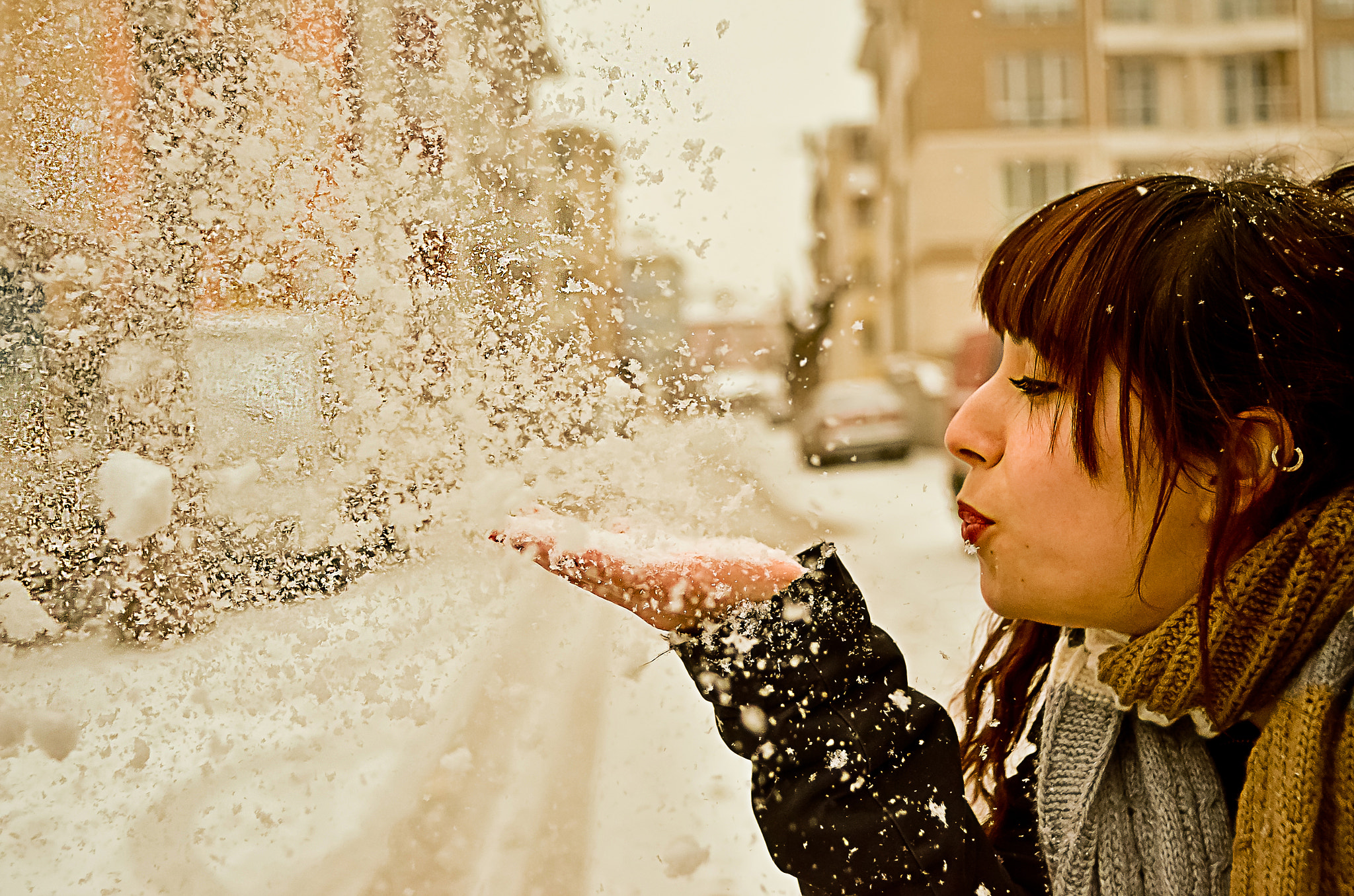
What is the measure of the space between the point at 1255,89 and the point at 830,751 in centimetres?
1468

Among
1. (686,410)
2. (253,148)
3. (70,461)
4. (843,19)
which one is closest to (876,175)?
(843,19)

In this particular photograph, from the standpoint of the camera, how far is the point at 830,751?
67 cm

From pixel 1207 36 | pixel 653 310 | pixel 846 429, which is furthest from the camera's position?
pixel 1207 36

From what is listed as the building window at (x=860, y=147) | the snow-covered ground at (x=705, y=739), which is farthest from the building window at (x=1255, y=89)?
the snow-covered ground at (x=705, y=739)

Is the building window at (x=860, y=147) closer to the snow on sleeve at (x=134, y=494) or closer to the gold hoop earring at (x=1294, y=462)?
the gold hoop earring at (x=1294, y=462)

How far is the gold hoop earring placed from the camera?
61 centimetres

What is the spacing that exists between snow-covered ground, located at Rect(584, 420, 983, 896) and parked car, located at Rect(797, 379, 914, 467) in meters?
0.02

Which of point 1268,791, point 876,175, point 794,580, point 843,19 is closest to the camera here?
point 1268,791

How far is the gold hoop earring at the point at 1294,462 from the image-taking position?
2.01 ft

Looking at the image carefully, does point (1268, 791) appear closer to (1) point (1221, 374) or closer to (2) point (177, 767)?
(1) point (1221, 374)

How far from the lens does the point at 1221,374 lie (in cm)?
61

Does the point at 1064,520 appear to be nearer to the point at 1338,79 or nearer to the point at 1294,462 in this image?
the point at 1294,462

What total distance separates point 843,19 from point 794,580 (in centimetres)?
52

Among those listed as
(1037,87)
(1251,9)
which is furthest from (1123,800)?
(1251,9)
